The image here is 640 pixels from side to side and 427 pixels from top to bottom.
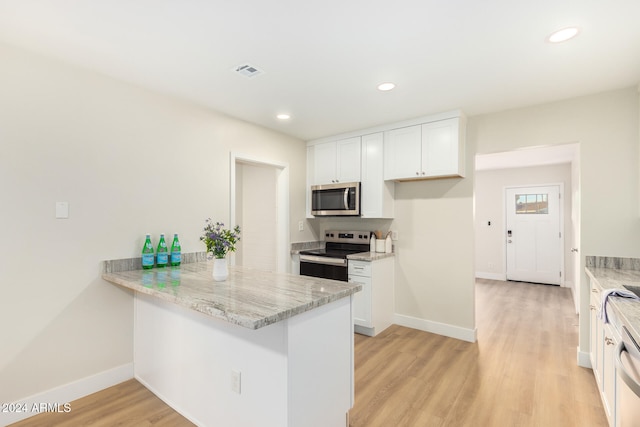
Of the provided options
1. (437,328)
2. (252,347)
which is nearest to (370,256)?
(437,328)

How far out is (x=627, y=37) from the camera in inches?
73.1

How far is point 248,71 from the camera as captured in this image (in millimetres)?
2320

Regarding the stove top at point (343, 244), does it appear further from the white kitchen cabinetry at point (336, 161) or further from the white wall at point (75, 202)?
the white wall at point (75, 202)

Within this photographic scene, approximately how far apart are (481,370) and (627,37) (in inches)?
101

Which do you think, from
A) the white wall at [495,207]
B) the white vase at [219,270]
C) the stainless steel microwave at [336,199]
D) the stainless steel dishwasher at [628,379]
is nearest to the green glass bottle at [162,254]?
the white vase at [219,270]

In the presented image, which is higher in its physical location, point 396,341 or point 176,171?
point 176,171

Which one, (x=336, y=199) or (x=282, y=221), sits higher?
(x=336, y=199)

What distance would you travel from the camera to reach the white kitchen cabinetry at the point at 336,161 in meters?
3.90

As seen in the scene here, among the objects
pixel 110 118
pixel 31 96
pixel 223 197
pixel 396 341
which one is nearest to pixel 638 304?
pixel 396 341

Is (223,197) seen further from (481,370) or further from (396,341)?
(481,370)

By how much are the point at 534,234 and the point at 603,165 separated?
13.9 feet

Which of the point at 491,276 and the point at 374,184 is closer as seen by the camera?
the point at 374,184

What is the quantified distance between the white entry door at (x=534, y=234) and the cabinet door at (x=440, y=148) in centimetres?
430

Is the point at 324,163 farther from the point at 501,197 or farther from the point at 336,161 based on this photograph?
the point at 501,197
